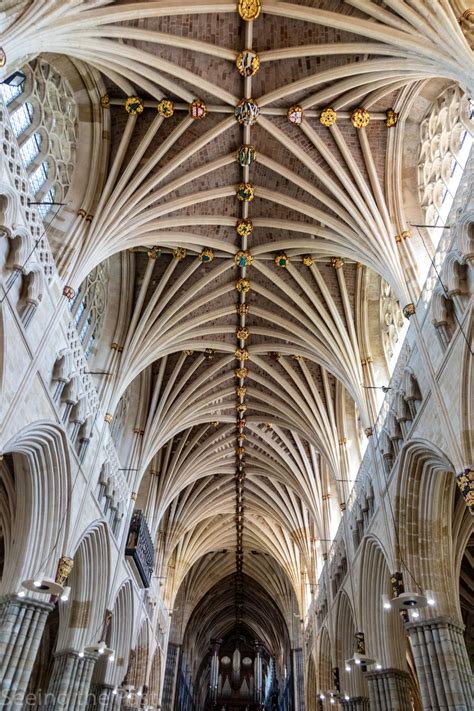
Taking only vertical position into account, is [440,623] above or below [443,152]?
below

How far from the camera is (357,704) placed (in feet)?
61.5

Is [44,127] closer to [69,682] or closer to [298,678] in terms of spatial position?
[69,682]

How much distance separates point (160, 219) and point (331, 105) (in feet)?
18.8

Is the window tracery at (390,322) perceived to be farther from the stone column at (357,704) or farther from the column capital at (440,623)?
the stone column at (357,704)

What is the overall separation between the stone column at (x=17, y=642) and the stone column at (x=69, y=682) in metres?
3.51

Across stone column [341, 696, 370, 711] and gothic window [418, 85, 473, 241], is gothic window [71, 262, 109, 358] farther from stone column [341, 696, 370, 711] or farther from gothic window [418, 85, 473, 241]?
stone column [341, 696, 370, 711]

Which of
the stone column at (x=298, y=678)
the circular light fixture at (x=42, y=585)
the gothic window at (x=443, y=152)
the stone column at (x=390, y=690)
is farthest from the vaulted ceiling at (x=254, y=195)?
the stone column at (x=298, y=678)

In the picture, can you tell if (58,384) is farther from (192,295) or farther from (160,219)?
(192,295)

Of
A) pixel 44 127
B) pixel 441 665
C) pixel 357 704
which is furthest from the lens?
pixel 357 704

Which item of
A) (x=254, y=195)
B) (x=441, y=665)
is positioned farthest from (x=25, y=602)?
(x=254, y=195)

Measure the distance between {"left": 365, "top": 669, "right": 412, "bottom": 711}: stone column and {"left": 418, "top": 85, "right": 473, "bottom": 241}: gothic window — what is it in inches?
462

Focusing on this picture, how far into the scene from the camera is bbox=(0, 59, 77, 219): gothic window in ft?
41.3

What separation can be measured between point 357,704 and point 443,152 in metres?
17.5

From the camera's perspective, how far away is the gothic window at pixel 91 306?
1619cm
